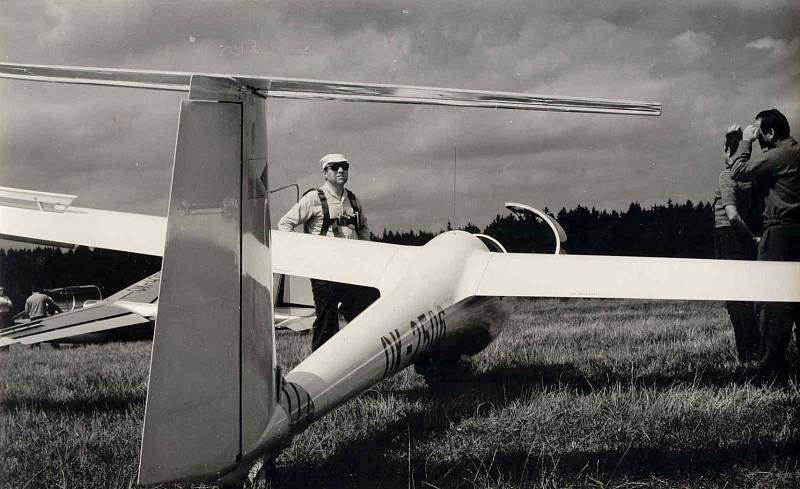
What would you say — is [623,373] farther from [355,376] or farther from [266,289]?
[266,289]

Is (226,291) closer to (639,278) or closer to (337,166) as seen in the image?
(639,278)

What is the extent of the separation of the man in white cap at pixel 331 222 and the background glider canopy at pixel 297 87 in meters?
4.46

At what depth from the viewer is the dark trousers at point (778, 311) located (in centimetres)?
626

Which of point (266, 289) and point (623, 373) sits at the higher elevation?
point (266, 289)

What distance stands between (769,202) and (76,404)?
713 cm

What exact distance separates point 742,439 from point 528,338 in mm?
4818

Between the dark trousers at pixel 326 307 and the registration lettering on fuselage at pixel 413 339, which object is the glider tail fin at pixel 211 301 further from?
the dark trousers at pixel 326 307

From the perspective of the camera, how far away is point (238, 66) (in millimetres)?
4004

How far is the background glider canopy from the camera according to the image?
249 centimetres

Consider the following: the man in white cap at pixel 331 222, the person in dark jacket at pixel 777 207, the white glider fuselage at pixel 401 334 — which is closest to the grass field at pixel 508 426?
the person in dark jacket at pixel 777 207

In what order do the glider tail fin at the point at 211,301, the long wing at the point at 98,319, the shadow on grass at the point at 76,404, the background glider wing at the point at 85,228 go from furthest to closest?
the long wing at the point at 98,319 < the background glider wing at the point at 85,228 < the shadow on grass at the point at 76,404 < the glider tail fin at the point at 211,301

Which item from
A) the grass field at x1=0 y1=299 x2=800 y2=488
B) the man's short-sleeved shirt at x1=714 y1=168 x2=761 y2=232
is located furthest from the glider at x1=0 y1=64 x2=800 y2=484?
the man's short-sleeved shirt at x1=714 y1=168 x2=761 y2=232

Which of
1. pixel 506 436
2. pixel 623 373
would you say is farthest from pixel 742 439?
pixel 623 373

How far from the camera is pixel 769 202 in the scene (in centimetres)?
634
